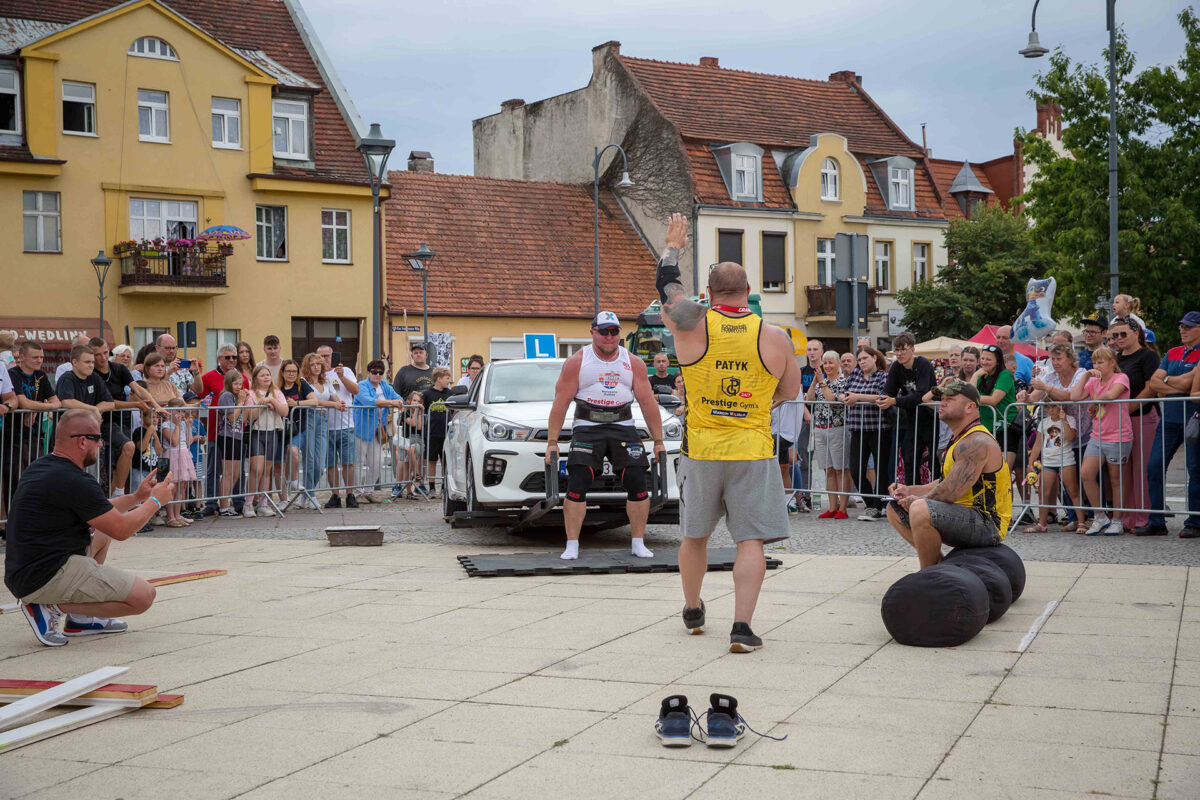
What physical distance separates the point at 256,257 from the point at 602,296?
1151 centimetres

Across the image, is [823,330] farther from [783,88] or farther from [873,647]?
[873,647]

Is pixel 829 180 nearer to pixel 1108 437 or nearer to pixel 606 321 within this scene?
pixel 1108 437

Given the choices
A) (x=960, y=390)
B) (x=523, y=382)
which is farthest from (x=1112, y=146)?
(x=960, y=390)

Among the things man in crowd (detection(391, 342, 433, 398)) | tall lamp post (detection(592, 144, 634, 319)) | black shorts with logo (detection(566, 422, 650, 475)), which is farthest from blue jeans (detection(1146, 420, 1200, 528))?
tall lamp post (detection(592, 144, 634, 319))

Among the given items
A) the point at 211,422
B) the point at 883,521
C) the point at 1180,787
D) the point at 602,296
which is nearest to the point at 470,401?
the point at 211,422

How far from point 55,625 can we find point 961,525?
5126 mm

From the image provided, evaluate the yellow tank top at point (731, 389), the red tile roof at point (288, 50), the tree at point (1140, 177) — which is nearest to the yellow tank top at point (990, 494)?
the yellow tank top at point (731, 389)

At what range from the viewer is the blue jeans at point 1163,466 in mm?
11406

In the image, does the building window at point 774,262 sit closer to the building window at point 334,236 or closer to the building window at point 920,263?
the building window at point 920,263

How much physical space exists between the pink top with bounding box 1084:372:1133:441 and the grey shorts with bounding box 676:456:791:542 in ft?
19.1

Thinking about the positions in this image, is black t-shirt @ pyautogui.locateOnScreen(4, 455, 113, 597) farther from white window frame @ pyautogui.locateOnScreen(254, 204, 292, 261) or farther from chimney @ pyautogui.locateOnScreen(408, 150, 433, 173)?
chimney @ pyautogui.locateOnScreen(408, 150, 433, 173)

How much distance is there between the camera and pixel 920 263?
49625 mm

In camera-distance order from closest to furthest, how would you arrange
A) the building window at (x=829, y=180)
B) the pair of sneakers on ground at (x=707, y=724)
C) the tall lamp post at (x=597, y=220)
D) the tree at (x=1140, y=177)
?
the pair of sneakers on ground at (x=707, y=724) → the tree at (x=1140, y=177) → the tall lamp post at (x=597, y=220) → the building window at (x=829, y=180)

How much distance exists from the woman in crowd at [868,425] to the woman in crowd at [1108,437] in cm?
223
